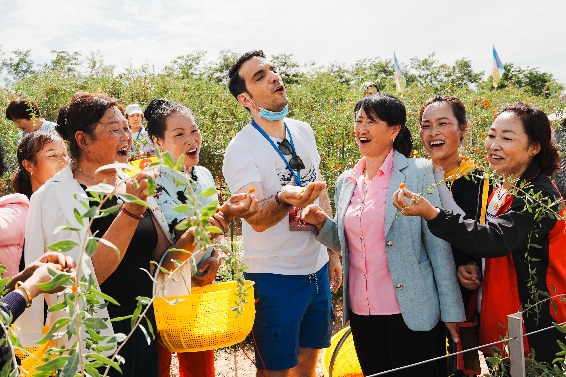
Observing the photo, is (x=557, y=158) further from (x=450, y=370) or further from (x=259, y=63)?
(x=259, y=63)

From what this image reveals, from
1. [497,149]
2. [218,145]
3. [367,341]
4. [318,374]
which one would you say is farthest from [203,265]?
[218,145]

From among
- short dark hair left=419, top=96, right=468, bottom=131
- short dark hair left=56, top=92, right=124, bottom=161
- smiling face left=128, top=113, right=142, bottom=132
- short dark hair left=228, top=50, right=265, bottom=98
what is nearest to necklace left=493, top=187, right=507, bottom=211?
short dark hair left=419, top=96, right=468, bottom=131

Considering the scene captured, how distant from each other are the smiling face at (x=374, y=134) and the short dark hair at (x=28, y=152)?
200 centimetres

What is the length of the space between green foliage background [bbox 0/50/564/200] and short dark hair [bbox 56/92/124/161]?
2.67 meters

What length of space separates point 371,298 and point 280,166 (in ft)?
2.79

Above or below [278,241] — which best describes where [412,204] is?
above

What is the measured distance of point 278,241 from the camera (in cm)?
298

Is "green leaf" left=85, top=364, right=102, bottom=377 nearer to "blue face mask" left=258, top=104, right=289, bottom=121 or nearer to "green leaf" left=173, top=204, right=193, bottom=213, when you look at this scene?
"green leaf" left=173, top=204, right=193, bottom=213

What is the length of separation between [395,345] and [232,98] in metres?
9.75

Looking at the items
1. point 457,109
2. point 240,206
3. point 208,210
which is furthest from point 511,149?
point 208,210

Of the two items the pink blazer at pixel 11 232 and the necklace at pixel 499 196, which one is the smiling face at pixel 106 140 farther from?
the necklace at pixel 499 196

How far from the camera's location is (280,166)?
3.05m

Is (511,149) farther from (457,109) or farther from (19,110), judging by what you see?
(19,110)

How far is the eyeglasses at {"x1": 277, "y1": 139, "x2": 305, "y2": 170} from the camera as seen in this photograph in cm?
308
